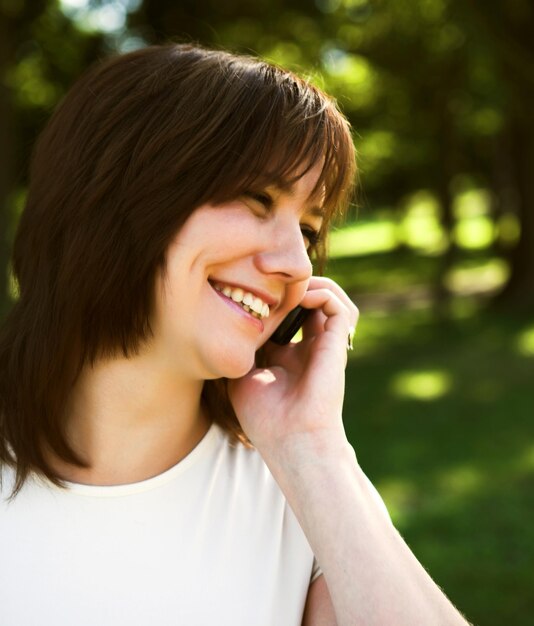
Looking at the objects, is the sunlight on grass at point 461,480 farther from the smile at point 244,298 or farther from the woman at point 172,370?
the smile at point 244,298

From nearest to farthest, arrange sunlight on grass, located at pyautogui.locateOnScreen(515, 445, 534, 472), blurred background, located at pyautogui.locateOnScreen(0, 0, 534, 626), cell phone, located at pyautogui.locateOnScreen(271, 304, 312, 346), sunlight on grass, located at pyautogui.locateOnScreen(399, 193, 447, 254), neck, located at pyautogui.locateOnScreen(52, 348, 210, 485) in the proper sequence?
1. neck, located at pyautogui.locateOnScreen(52, 348, 210, 485)
2. cell phone, located at pyautogui.locateOnScreen(271, 304, 312, 346)
3. blurred background, located at pyautogui.locateOnScreen(0, 0, 534, 626)
4. sunlight on grass, located at pyautogui.locateOnScreen(515, 445, 534, 472)
5. sunlight on grass, located at pyautogui.locateOnScreen(399, 193, 447, 254)

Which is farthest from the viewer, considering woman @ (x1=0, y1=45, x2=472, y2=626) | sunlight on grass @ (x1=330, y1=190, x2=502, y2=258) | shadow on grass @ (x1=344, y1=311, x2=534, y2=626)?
sunlight on grass @ (x1=330, y1=190, x2=502, y2=258)

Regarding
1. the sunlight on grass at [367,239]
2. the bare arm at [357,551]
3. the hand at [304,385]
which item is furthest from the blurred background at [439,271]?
the sunlight on grass at [367,239]

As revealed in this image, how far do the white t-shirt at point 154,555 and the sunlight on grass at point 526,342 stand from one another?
378 inches

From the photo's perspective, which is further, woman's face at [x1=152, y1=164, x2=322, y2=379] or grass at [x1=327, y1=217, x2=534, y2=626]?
grass at [x1=327, y1=217, x2=534, y2=626]

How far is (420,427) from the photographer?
27.9 feet

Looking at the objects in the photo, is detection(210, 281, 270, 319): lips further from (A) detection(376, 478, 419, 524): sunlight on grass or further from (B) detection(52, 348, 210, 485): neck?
(A) detection(376, 478, 419, 524): sunlight on grass

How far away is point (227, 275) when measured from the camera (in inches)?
79.6

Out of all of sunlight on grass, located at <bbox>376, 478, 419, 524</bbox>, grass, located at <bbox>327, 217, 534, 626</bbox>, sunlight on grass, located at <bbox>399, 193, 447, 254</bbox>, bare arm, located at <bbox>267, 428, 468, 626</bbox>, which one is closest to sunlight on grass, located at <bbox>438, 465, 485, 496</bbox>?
grass, located at <bbox>327, 217, 534, 626</bbox>

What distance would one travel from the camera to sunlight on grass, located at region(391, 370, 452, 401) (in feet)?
32.0

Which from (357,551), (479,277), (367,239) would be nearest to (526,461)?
(357,551)

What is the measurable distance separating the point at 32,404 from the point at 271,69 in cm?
96

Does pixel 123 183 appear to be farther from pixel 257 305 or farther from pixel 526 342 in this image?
pixel 526 342

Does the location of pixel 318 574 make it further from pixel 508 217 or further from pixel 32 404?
pixel 508 217
